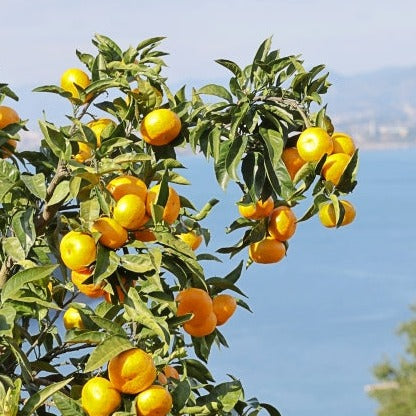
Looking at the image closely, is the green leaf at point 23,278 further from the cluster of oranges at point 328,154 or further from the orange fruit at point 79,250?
the cluster of oranges at point 328,154

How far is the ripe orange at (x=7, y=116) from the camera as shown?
1.19 m

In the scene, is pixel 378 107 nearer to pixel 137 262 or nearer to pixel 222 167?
pixel 222 167

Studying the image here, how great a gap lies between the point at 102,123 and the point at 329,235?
49145 mm

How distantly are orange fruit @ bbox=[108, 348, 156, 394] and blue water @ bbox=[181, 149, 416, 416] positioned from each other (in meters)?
14.0

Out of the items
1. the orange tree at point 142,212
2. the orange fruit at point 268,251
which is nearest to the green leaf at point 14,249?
the orange tree at point 142,212

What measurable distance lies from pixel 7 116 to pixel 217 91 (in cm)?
32

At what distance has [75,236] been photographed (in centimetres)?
93

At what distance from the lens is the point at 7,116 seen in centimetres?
119

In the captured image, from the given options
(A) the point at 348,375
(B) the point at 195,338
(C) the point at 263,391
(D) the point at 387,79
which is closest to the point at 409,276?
(A) the point at 348,375

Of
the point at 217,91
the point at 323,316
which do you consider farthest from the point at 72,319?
the point at 323,316

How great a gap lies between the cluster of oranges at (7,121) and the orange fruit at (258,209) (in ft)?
1.12

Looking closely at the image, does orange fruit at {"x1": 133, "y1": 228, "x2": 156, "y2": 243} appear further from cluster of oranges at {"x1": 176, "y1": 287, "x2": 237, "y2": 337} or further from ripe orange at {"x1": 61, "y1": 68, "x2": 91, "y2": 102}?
ripe orange at {"x1": 61, "y1": 68, "x2": 91, "y2": 102}

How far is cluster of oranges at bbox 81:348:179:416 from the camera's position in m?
0.89

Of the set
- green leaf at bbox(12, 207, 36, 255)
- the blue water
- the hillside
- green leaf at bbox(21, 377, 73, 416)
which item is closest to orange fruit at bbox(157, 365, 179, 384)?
green leaf at bbox(21, 377, 73, 416)
